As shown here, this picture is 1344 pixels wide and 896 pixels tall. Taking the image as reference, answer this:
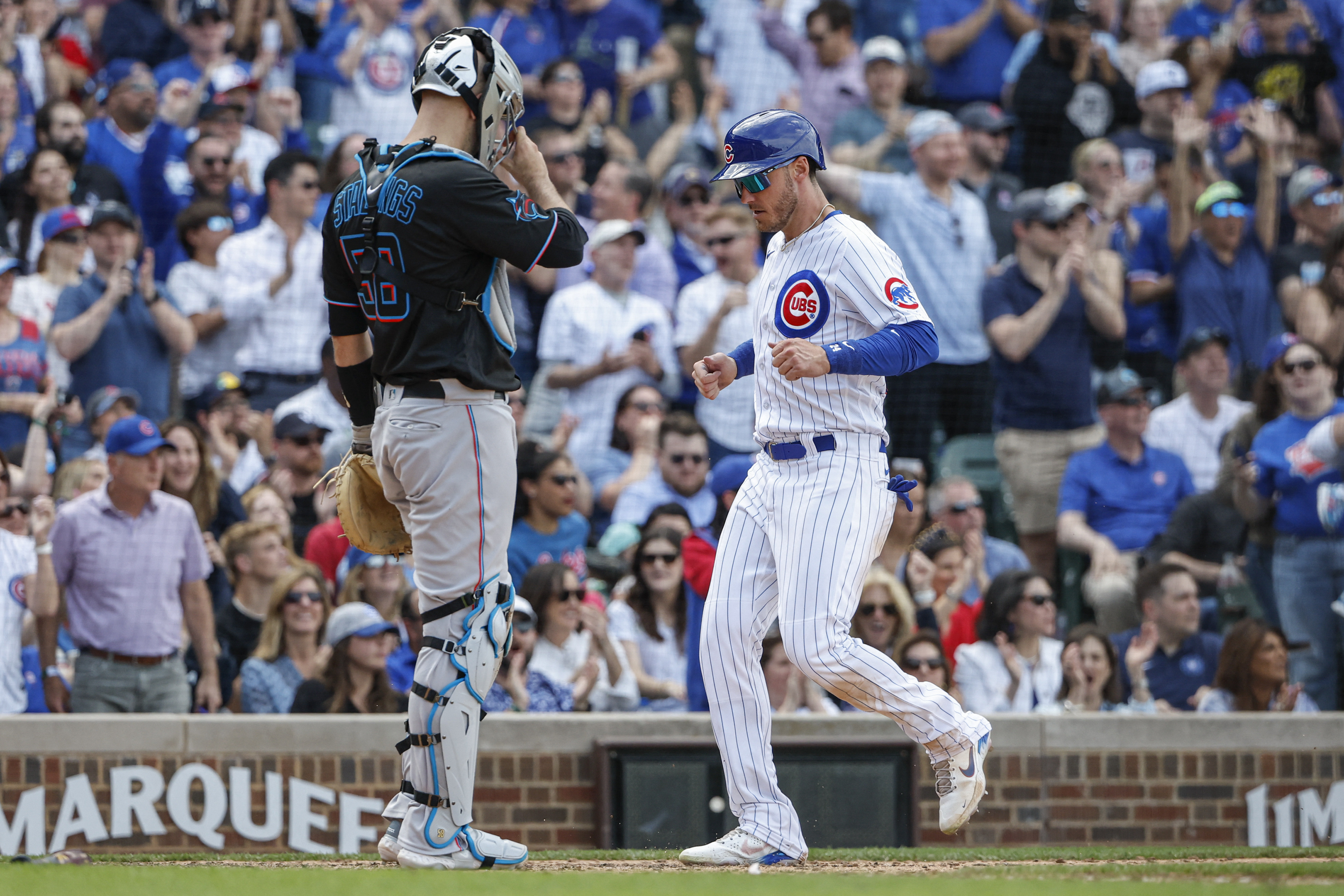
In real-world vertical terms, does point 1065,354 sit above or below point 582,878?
above

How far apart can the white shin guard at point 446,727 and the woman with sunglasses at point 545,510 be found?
3.71m

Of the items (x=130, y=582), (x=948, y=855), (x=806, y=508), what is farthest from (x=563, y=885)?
(x=130, y=582)

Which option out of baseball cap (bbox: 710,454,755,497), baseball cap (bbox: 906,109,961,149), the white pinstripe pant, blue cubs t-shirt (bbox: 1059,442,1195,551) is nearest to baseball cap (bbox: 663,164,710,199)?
baseball cap (bbox: 906,109,961,149)

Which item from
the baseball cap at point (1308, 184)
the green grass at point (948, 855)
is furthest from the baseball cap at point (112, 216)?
the baseball cap at point (1308, 184)

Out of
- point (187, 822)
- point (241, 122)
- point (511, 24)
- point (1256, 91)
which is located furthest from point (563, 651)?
point (1256, 91)

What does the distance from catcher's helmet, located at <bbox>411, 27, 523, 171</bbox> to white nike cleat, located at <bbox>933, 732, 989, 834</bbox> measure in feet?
7.05

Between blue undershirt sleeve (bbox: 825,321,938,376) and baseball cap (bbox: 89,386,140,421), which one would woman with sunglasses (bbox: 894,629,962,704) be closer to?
blue undershirt sleeve (bbox: 825,321,938,376)

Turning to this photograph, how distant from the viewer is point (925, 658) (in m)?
7.25

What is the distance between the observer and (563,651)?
747 centimetres

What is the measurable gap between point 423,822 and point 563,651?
320cm

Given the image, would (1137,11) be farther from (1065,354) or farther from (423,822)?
(423,822)

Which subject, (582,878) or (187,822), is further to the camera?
(187,822)

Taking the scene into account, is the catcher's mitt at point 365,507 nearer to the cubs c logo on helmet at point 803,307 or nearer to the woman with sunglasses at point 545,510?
the cubs c logo on helmet at point 803,307

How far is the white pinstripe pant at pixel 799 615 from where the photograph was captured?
4.46 meters
